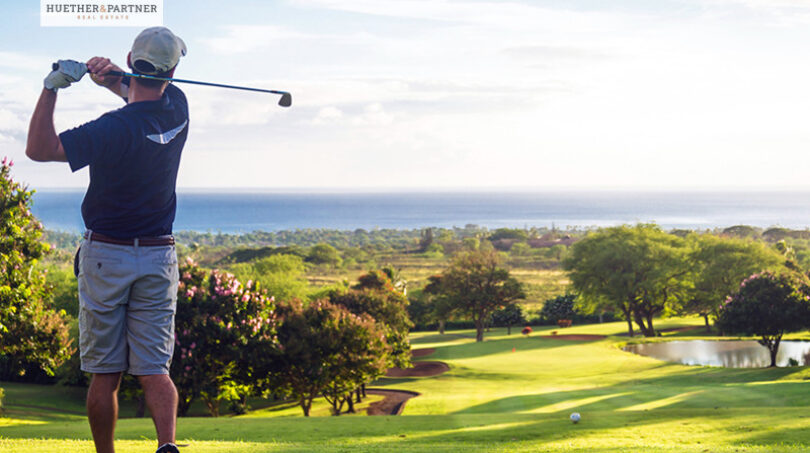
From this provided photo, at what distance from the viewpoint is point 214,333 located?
21.1 m

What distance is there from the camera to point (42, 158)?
349 centimetres

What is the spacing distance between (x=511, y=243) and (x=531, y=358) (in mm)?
111593

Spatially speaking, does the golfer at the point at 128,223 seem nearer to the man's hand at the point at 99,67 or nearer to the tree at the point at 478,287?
the man's hand at the point at 99,67

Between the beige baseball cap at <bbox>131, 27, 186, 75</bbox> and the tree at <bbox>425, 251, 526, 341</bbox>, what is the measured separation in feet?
150

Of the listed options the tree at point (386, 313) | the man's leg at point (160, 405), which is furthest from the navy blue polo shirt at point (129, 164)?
the tree at point (386, 313)

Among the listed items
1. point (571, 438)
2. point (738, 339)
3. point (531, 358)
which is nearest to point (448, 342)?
point (531, 358)

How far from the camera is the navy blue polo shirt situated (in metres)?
3.55

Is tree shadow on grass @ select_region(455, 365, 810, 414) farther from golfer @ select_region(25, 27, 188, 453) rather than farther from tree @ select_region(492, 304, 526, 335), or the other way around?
tree @ select_region(492, 304, 526, 335)

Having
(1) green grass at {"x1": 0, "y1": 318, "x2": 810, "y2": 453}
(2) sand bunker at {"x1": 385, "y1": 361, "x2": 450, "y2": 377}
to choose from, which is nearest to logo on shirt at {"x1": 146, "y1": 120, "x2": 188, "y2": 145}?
(1) green grass at {"x1": 0, "y1": 318, "x2": 810, "y2": 453}

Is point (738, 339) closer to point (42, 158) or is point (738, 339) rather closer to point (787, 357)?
point (787, 357)

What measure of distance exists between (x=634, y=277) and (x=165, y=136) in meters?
49.6

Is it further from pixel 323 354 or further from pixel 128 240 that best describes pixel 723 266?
pixel 128 240

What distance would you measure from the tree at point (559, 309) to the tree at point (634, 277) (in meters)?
5.96

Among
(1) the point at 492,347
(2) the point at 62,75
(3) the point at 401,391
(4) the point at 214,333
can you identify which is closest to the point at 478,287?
(1) the point at 492,347
